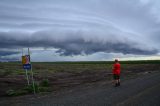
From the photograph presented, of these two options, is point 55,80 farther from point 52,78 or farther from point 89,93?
point 89,93

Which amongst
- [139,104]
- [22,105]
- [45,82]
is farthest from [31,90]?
[139,104]

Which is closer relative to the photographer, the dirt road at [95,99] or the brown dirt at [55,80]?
the dirt road at [95,99]

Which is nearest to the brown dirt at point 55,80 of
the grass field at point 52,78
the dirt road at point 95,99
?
the grass field at point 52,78

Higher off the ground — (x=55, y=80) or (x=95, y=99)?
(x=95, y=99)

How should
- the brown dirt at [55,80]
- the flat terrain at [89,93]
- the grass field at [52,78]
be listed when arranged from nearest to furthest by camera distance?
the flat terrain at [89,93]
the grass field at [52,78]
the brown dirt at [55,80]

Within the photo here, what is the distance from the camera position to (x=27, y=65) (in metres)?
18.1

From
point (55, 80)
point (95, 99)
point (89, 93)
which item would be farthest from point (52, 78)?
point (95, 99)

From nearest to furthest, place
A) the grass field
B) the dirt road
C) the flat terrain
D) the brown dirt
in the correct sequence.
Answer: the dirt road
the flat terrain
the grass field
the brown dirt

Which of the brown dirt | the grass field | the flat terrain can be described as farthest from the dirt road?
the brown dirt

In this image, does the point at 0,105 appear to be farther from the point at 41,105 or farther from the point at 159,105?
the point at 159,105

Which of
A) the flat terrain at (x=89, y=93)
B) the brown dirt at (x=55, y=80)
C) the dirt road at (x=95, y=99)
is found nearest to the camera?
the dirt road at (x=95, y=99)

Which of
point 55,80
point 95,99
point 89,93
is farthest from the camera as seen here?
point 55,80

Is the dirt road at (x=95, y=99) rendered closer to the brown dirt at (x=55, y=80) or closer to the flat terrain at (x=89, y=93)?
the flat terrain at (x=89, y=93)

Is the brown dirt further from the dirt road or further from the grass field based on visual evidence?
the dirt road
